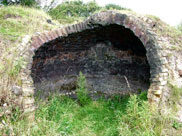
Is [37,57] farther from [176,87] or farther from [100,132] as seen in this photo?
[176,87]

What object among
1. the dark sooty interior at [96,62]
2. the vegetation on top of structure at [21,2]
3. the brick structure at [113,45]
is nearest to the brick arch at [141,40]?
the brick structure at [113,45]

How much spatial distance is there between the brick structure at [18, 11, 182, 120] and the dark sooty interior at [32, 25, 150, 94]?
28 millimetres

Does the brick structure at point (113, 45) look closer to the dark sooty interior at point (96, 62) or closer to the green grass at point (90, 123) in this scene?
the dark sooty interior at point (96, 62)

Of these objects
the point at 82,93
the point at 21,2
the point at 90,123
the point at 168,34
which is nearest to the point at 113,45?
the point at 82,93

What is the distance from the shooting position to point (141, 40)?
3938 millimetres

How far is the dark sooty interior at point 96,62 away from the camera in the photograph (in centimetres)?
499

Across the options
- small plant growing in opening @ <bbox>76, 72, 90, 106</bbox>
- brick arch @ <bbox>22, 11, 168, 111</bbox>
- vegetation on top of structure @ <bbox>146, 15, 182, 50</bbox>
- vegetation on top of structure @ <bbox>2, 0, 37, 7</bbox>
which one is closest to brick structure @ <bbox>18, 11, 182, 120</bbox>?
brick arch @ <bbox>22, 11, 168, 111</bbox>

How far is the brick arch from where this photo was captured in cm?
360

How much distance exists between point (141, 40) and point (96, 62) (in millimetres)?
2478

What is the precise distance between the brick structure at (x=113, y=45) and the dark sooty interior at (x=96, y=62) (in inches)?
1.1

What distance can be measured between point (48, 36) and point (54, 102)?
157cm

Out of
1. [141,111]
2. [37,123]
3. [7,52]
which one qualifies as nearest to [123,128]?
[141,111]

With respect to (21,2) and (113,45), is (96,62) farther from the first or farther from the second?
(21,2)

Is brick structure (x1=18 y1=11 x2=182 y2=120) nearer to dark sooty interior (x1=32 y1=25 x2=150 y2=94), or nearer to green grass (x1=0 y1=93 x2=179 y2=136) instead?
dark sooty interior (x1=32 y1=25 x2=150 y2=94)
